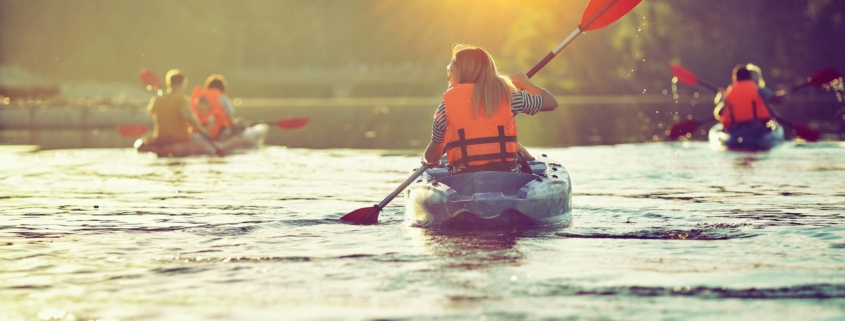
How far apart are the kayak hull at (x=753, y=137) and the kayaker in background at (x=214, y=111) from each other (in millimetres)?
8349

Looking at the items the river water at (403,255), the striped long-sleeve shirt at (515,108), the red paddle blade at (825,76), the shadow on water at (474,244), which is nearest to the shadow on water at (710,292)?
the river water at (403,255)

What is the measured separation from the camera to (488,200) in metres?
8.67

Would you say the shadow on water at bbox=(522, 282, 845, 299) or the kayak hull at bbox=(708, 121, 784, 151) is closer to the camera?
the shadow on water at bbox=(522, 282, 845, 299)

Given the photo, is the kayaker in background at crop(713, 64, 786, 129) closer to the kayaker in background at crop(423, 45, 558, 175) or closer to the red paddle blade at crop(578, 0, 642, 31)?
the red paddle blade at crop(578, 0, 642, 31)

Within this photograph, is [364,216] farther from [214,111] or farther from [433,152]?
[214,111]

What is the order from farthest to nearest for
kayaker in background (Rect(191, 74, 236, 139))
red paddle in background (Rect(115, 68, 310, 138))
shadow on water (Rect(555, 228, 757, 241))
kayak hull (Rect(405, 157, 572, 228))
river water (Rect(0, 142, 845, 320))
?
1. red paddle in background (Rect(115, 68, 310, 138))
2. kayaker in background (Rect(191, 74, 236, 139))
3. kayak hull (Rect(405, 157, 572, 228))
4. shadow on water (Rect(555, 228, 757, 241))
5. river water (Rect(0, 142, 845, 320))

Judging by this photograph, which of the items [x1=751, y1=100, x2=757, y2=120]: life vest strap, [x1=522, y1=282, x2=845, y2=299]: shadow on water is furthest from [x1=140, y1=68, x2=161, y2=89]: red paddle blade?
[x1=522, y1=282, x2=845, y2=299]: shadow on water

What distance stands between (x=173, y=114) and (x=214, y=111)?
69.2 inches

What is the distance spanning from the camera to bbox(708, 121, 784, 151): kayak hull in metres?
19.0

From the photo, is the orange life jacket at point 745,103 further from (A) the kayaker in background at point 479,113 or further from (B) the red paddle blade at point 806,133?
(A) the kayaker in background at point 479,113

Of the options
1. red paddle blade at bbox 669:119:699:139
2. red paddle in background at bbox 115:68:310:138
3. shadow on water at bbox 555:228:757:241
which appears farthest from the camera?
red paddle in background at bbox 115:68:310:138

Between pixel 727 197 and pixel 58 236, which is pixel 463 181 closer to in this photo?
pixel 58 236

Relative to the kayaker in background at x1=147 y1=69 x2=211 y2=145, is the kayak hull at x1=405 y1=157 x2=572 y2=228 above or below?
below

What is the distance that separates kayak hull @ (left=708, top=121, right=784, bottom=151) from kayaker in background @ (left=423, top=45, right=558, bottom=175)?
10616 mm
